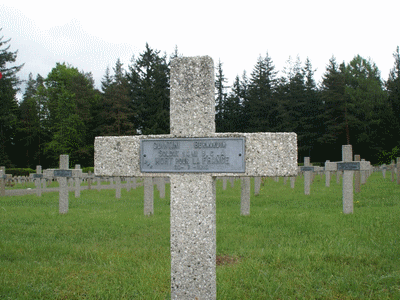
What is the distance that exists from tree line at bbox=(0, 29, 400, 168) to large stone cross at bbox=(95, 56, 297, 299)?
3797cm

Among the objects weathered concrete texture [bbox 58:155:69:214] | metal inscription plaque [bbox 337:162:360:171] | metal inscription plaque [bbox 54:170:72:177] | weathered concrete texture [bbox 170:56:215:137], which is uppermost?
weathered concrete texture [bbox 170:56:215:137]

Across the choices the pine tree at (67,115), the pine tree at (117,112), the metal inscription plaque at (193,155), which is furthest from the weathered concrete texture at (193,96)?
the pine tree at (67,115)

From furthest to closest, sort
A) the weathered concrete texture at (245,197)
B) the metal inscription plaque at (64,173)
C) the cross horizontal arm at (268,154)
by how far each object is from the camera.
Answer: the metal inscription plaque at (64,173) < the weathered concrete texture at (245,197) < the cross horizontal arm at (268,154)

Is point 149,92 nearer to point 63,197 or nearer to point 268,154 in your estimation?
point 63,197

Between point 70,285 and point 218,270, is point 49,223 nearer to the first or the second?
point 70,285

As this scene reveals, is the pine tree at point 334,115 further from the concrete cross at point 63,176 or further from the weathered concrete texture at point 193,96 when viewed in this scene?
the weathered concrete texture at point 193,96

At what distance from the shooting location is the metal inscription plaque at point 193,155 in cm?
327

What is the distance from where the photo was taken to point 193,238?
10.8 feet

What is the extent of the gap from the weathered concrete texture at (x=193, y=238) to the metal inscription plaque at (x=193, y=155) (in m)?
0.10

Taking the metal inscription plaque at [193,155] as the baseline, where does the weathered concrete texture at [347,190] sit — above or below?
below

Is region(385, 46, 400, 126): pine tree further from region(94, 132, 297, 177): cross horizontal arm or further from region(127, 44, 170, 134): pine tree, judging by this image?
region(94, 132, 297, 177): cross horizontal arm

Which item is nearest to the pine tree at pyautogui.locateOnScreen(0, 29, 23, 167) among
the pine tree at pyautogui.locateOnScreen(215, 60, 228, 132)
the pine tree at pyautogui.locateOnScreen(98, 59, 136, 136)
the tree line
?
the tree line

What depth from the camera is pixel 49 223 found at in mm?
7699

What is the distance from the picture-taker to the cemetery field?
A: 12.7ft
